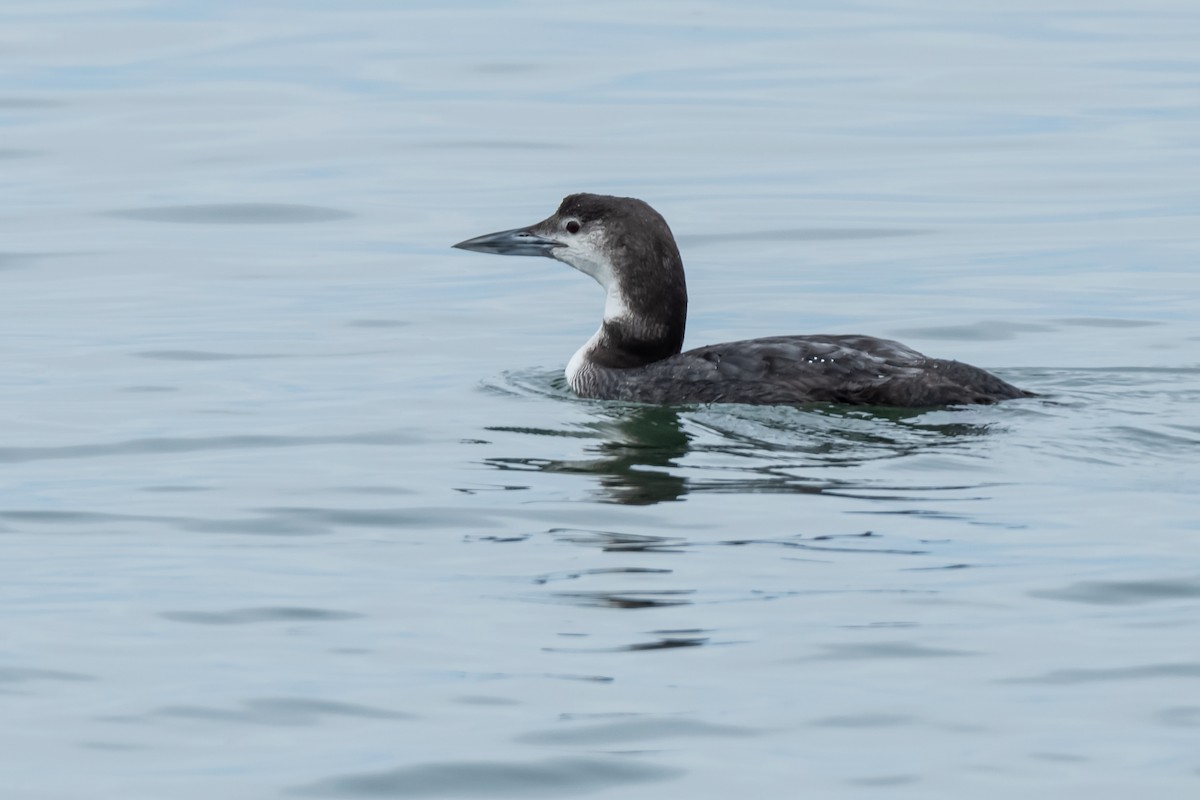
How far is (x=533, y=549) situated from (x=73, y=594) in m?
1.54

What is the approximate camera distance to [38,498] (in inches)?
358

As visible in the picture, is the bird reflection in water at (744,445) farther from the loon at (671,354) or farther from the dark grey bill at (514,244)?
the dark grey bill at (514,244)

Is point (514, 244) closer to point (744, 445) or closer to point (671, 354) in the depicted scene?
point (671, 354)

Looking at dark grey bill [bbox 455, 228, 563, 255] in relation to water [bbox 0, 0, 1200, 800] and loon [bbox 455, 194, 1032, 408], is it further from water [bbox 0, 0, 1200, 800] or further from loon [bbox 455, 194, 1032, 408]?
water [bbox 0, 0, 1200, 800]

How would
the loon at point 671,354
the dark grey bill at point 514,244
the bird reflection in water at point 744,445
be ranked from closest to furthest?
1. the bird reflection in water at point 744,445
2. the loon at point 671,354
3. the dark grey bill at point 514,244

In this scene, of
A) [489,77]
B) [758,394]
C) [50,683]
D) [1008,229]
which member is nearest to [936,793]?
[50,683]

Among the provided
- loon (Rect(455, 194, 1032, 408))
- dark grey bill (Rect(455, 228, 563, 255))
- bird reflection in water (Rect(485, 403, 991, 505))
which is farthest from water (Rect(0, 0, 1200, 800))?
dark grey bill (Rect(455, 228, 563, 255))

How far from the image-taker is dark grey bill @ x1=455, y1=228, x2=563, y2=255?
446 inches

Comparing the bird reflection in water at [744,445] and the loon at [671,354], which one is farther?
the loon at [671,354]

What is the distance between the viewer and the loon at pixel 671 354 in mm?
9883

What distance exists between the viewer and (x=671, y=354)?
36.3 ft

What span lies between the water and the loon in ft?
0.63

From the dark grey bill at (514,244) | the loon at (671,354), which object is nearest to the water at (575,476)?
the loon at (671,354)

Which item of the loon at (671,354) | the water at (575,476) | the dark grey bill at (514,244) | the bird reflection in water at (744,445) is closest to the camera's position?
the water at (575,476)
